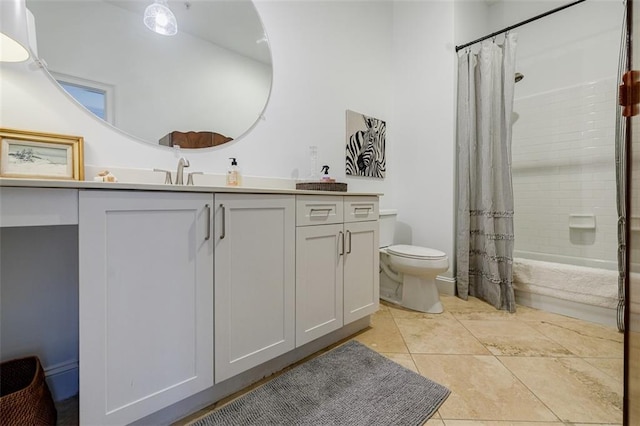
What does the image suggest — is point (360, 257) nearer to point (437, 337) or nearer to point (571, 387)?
point (437, 337)

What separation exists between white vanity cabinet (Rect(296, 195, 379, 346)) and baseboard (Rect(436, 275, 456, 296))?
1014 millimetres

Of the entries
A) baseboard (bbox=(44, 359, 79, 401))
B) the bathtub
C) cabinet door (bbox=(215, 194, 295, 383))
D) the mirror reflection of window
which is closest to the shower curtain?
the bathtub

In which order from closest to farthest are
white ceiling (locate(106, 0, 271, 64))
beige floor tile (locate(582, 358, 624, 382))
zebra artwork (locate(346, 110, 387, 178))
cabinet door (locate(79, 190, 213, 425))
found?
cabinet door (locate(79, 190, 213, 425)) < beige floor tile (locate(582, 358, 624, 382)) < white ceiling (locate(106, 0, 271, 64)) < zebra artwork (locate(346, 110, 387, 178))

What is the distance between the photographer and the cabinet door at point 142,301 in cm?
79

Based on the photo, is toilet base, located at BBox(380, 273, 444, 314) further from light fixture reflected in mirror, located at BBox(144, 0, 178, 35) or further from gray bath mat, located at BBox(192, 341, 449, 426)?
light fixture reflected in mirror, located at BBox(144, 0, 178, 35)

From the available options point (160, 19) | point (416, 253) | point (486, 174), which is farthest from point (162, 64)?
point (486, 174)

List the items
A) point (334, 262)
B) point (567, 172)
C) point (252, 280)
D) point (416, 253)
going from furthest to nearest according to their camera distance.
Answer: point (567, 172)
point (416, 253)
point (334, 262)
point (252, 280)

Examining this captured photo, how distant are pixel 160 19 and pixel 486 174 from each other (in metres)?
2.37

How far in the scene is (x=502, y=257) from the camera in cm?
210

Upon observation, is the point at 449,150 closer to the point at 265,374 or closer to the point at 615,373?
the point at 615,373

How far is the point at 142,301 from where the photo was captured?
878mm

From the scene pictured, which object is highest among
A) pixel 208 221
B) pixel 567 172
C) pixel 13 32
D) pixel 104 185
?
pixel 13 32

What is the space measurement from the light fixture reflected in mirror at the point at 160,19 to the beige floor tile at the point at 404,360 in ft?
6.77

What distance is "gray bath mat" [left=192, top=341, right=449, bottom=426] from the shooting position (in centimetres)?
104
